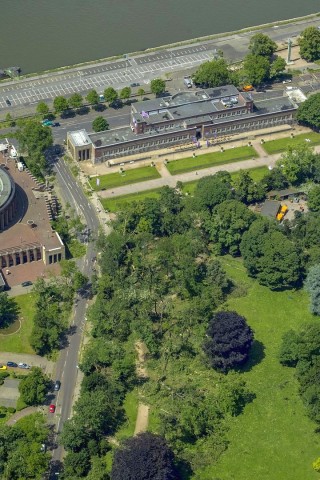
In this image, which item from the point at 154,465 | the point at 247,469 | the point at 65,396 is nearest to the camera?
the point at 154,465

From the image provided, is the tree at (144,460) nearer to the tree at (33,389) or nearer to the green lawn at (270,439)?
the green lawn at (270,439)

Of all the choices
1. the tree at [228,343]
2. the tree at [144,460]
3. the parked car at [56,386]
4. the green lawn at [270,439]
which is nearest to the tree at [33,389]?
the parked car at [56,386]

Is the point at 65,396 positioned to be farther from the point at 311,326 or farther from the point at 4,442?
the point at 311,326

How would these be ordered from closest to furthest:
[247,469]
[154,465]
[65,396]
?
[154,465]
[247,469]
[65,396]

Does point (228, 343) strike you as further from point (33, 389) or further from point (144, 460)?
point (33, 389)

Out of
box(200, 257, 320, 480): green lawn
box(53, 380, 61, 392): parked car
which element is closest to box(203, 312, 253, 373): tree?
box(200, 257, 320, 480): green lawn

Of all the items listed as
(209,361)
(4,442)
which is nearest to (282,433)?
(209,361)

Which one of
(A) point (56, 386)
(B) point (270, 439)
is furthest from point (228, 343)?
(A) point (56, 386)
